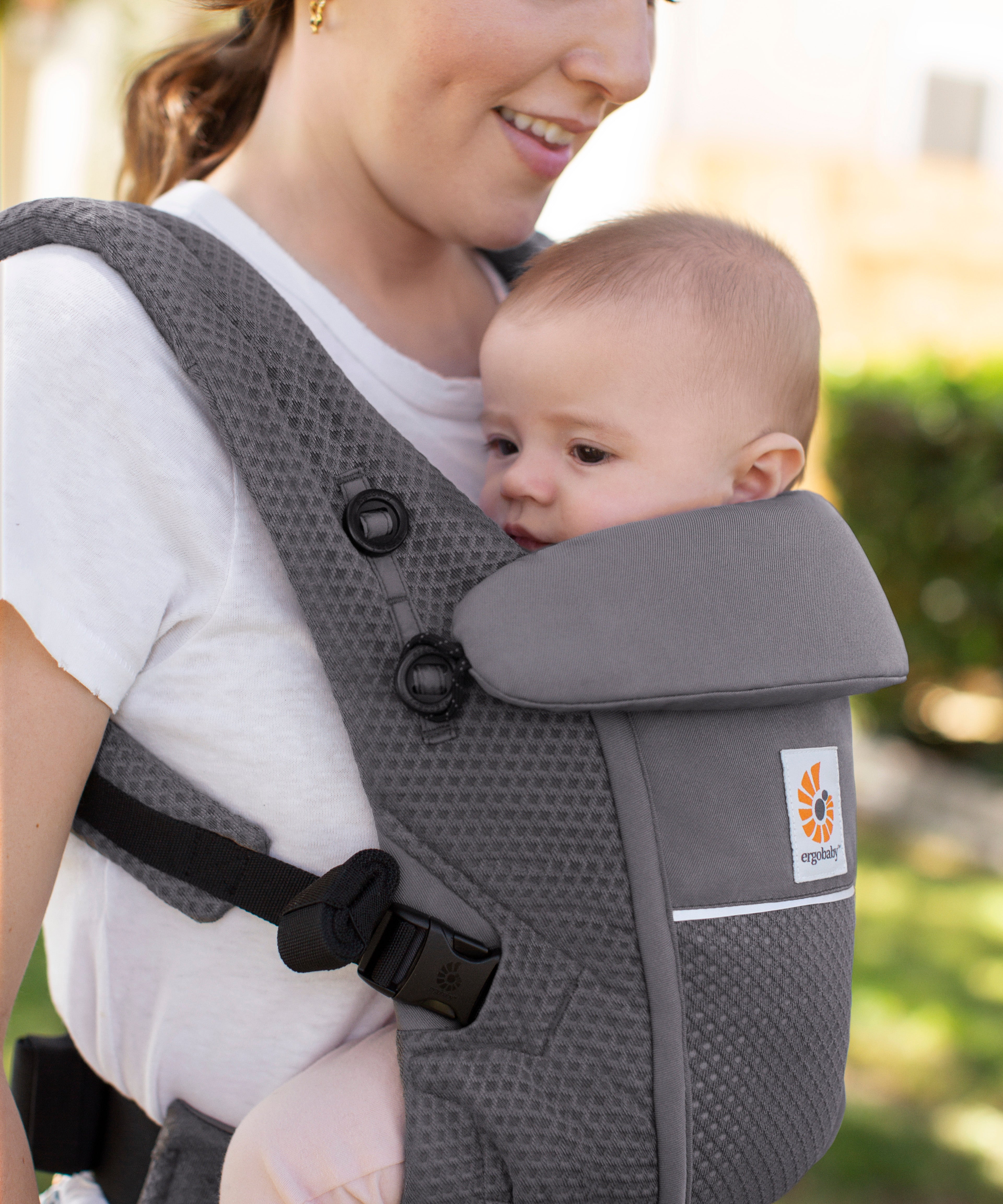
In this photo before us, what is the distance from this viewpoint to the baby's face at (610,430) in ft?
4.76

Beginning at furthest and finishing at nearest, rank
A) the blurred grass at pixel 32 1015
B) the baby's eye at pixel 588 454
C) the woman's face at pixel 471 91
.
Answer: the blurred grass at pixel 32 1015 → the baby's eye at pixel 588 454 → the woman's face at pixel 471 91


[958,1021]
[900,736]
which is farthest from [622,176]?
[958,1021]

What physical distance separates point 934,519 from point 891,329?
4.01 metres

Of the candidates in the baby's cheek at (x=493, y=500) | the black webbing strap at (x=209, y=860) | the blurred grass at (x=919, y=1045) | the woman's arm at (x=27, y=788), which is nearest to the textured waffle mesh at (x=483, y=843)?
the black webbing strap at (x=209, y=860)

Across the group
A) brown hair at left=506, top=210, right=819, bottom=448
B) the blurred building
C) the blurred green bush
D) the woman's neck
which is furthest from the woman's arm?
the blurred building

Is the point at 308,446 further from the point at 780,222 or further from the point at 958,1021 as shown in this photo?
the point at 780,222

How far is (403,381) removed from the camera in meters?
1.53

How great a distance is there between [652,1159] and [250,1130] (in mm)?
408

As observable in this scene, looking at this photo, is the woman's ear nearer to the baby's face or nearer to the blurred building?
the baby's face

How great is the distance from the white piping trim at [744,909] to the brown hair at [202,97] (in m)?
1.33

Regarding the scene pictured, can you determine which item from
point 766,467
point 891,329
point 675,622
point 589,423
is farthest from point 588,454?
point 891,329

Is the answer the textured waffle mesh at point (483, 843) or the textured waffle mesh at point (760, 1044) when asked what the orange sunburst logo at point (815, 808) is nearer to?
the textured waffle mesh at point (760, 1044)

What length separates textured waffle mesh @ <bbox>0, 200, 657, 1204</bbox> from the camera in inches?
45.0

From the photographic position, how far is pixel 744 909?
47.4 inches
